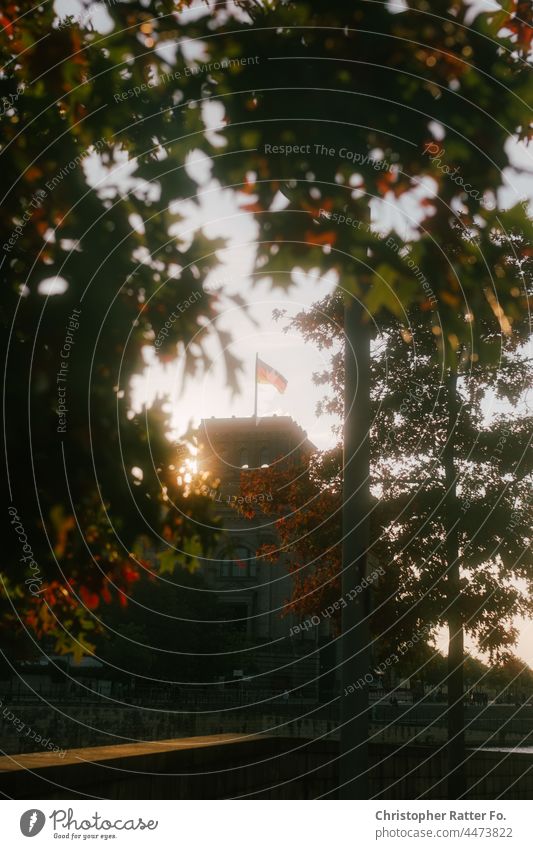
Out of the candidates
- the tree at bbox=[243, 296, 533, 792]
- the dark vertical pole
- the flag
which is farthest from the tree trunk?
the dark vertical pole

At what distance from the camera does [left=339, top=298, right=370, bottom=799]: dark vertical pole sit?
17.0 ft

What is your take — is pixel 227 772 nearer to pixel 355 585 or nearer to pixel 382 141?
pixel 355 585

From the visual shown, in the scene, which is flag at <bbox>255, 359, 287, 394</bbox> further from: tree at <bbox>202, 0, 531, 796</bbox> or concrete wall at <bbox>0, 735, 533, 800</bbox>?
tree at <bbox>202, 0, 531, 796</bbox>

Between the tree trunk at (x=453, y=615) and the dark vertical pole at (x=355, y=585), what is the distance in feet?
26.5

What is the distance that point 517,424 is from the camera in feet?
51.1

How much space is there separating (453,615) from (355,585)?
8.99m

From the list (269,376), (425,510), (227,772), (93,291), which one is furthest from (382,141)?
(269,376)

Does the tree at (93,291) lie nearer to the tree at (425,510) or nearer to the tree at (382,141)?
the tree at (382,141)

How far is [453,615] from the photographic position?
13.6 m

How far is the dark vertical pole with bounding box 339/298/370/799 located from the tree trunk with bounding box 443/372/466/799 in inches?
318

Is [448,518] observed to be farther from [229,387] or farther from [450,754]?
[229,387]

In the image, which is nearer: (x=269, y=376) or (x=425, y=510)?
(x=425, y=510)

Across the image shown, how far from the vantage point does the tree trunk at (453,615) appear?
12984mm

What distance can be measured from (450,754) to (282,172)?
10724 mm
